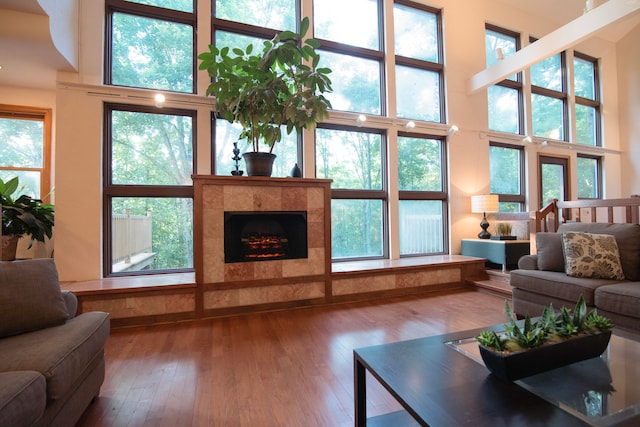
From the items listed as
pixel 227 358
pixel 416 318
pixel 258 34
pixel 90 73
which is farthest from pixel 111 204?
pixel 416 318

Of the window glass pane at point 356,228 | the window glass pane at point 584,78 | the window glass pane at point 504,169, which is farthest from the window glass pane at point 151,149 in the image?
the window glass pane at point 584,78

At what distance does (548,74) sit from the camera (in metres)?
6.07

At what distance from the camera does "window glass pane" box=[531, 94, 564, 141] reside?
582 centimetres

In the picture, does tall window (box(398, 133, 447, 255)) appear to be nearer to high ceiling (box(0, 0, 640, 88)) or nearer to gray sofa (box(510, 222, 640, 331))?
gray sofa (box(510, 222, 640, 331))

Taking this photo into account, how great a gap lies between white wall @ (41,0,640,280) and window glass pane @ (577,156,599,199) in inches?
10.6

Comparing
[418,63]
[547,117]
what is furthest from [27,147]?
[547,117]

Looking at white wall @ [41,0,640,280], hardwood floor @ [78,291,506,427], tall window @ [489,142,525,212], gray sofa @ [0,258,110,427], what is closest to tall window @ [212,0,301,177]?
white wall @ [41,0,640,280]

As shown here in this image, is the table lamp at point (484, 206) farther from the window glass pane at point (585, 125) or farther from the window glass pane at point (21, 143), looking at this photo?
the window glass pane at point (21, 143)

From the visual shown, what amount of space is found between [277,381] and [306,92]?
2.78m

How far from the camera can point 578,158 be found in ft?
20.7

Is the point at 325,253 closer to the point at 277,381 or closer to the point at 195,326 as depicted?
the point at 195,326

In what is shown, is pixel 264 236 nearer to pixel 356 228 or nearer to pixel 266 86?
pixel 356 228

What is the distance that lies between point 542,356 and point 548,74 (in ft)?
24.0

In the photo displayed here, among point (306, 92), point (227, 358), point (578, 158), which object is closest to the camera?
point (227, 358)
